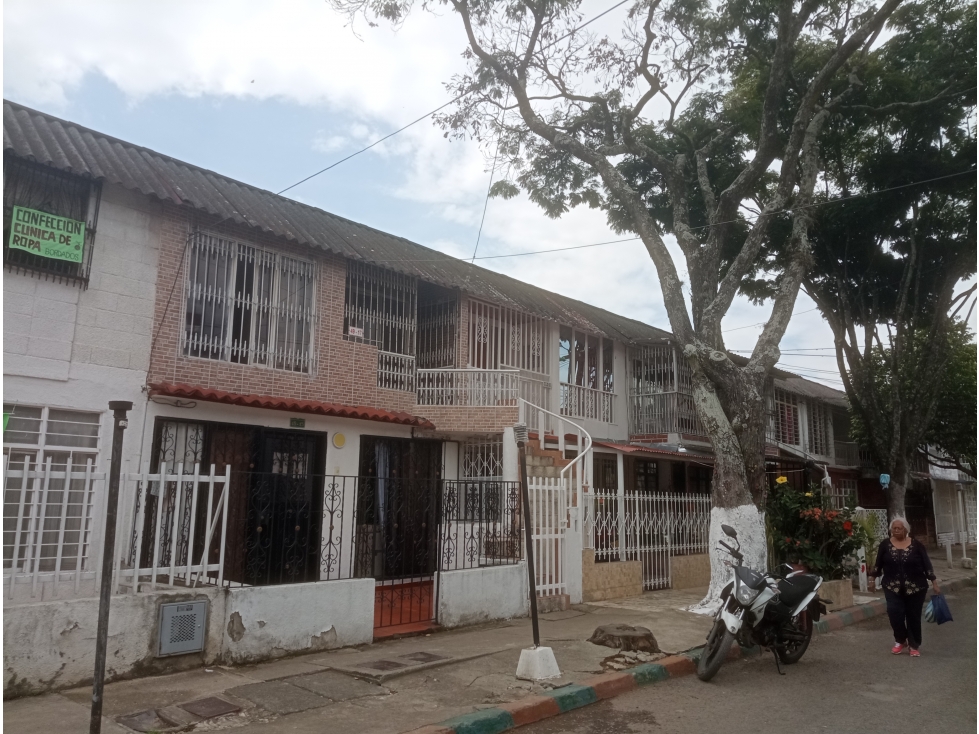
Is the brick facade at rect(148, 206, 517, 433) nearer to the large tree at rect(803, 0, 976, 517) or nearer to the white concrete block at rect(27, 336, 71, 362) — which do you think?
the white concrete block at rect(27, 336, 71, 362)

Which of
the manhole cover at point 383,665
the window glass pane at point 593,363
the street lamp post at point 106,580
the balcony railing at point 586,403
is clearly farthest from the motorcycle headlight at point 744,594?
the window glass pane at point 593,363

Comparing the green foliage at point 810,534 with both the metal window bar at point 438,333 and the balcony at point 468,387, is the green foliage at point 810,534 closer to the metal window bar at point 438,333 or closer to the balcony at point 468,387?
the balcony at point 468,387

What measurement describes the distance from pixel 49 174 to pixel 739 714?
9.25 meters

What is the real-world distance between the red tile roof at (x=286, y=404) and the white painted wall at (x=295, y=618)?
3264 millimetres

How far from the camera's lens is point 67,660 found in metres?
5.68

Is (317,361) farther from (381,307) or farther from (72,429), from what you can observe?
(72,429)

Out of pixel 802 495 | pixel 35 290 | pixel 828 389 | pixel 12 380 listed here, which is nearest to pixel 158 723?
pixel 12 380

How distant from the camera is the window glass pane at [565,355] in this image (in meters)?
16.0

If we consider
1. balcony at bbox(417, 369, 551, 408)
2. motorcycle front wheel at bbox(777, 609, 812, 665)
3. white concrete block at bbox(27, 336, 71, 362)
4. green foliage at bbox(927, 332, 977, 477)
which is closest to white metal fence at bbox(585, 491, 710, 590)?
balcony at bbox(417, 369, 551, 408)

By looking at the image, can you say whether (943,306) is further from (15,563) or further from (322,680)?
(15,563)

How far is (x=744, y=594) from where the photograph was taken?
23.0 ft

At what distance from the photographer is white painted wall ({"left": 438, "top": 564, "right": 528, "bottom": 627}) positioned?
8.66 m

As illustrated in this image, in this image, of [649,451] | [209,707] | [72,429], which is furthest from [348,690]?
[649,451]

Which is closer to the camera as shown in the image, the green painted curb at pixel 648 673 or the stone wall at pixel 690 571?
the green painted curb at pixel 648 673
